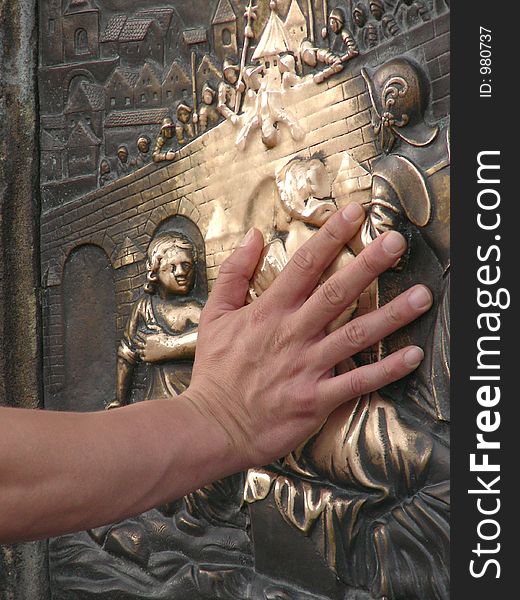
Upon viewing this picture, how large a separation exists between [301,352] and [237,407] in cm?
14

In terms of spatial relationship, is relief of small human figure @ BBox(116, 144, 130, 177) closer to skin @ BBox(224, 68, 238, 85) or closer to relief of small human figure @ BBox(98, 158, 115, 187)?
relief of small human figure @ BBox(98, 158, 115, 187)

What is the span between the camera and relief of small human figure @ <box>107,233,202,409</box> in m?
1.79

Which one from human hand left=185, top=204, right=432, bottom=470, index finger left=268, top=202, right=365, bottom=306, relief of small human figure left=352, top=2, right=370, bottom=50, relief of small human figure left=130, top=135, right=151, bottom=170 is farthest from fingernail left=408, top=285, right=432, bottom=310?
relief of small human figure left=130, top=135, right=151, bottom=170

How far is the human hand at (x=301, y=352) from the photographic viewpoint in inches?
56.4

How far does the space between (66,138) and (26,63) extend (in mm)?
200

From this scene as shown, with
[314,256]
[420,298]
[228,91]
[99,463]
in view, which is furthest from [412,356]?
[228,91]

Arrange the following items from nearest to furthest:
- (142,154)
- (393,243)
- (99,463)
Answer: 1. (99,463)
2. (393,243)
3. (142,154)

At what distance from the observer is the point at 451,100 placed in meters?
1.39

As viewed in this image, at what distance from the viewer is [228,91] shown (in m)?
1.73

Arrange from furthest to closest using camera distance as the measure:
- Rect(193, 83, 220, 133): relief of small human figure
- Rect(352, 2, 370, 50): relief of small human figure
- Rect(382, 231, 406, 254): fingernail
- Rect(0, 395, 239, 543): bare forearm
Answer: Rect(193, 83, 220, 133): relief of small human figure
Rect(352, 2, 370, 50): relief of small human figure
Rect(382, 231, 406, 254): fingernail
Rect(0, 395, 239, 543): bare forearm

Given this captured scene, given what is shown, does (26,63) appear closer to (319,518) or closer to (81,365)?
(81,365)

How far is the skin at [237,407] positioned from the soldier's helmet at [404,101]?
156mm

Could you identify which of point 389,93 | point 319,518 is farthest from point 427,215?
point 319,518

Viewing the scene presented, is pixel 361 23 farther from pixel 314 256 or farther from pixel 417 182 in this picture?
pixel 314 256
